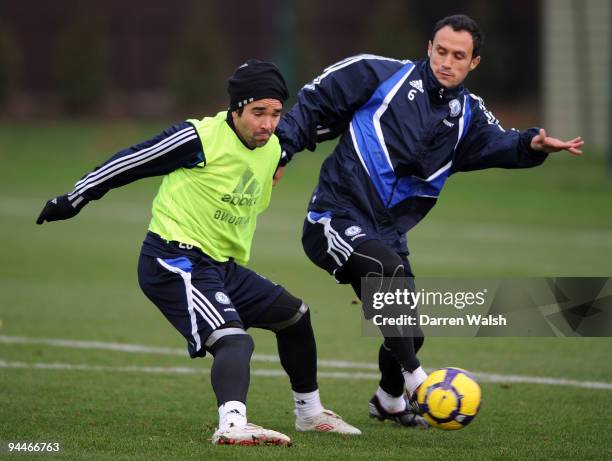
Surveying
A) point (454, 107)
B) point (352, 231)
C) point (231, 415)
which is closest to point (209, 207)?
point (352, 231)

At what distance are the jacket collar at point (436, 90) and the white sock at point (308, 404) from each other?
1.92 meters

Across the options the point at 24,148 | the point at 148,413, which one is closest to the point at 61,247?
the point at 148,413

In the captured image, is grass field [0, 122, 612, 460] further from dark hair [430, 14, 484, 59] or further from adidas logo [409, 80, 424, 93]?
dark hair [430, 14, 484, 59]

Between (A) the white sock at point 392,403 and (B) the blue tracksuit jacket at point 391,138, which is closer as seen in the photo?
(B) the blue tracksuit jacket at point 391,138

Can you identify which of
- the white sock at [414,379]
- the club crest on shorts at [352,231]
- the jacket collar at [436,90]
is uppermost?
the jacket collar at [436,90]

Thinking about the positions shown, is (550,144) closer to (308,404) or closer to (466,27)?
(466,27)

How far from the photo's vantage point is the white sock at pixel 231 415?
599 cm

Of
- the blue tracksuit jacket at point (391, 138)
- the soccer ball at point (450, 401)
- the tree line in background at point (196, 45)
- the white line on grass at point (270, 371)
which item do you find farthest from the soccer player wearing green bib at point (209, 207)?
the tree line in background at point (196, 45)

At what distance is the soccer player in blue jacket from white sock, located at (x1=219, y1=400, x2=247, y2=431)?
119 cm

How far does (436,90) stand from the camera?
275 inches

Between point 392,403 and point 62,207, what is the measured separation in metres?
2.38

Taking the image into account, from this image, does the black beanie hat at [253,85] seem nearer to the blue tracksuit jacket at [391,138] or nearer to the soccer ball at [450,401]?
the blue tracksuit jacket at [391,138]

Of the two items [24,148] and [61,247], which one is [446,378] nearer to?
[61,247]

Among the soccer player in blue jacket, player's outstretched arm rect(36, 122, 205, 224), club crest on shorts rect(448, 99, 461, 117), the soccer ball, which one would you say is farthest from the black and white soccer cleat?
player's outstretched arm rect(36, 122, 205, 224)
